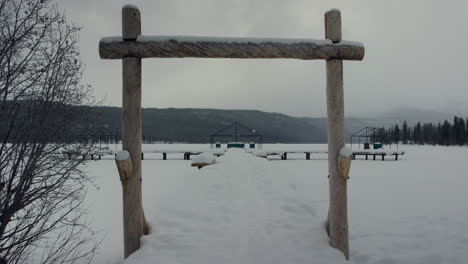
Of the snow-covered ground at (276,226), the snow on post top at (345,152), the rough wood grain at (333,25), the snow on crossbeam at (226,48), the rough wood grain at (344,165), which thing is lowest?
the snow-covered ground at (276,226)

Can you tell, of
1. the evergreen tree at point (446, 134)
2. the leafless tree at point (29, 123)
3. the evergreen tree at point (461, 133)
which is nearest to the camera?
the leafless tree at point (29, 123)

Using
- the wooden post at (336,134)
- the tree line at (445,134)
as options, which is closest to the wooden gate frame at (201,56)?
the wooden post at (336,134)

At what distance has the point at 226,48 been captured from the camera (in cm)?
377

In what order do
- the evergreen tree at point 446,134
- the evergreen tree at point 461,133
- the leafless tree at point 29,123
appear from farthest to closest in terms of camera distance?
the evergreen tree at point 446,134 → the evergreen tree at point 461,133 → the leafless tree at point 29,123

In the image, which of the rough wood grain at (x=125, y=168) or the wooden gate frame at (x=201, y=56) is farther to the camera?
the wooden gate frame at (x=201, y=56)

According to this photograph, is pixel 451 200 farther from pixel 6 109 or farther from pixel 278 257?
pixel 6 109

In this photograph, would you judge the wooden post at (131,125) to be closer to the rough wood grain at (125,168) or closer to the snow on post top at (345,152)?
the rough wood grain at (125,168)

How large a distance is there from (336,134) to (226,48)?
1830 millimetres

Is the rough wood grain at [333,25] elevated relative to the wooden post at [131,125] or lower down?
elevated

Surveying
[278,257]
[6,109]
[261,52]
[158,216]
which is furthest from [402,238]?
[6,109]

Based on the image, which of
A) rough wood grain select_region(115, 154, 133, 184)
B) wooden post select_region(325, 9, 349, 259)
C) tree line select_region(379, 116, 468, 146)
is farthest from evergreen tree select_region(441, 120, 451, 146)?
rough wood grain select_region(115, 154, 133, 184)

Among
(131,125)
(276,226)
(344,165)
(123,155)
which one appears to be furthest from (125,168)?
(344,165)

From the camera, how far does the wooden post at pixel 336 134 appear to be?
388cm

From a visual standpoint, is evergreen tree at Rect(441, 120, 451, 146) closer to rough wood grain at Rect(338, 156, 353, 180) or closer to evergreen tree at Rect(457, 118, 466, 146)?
evergreen tree at Rect(457, 118, 466, 146)
